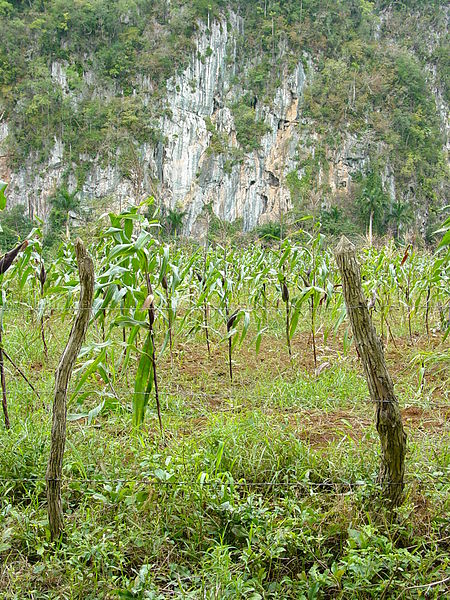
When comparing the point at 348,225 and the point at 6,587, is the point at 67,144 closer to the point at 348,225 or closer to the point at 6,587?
the point at 348,225

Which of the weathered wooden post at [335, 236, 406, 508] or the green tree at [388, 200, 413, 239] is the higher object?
the green tree at [388, 200, 413, 239]

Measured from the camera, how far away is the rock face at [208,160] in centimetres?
3353

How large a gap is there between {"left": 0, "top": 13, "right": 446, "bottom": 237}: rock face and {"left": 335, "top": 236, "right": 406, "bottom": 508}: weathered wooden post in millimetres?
31613

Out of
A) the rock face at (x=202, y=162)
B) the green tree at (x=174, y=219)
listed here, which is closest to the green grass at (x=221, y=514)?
the green tree at (x=174, y=219)

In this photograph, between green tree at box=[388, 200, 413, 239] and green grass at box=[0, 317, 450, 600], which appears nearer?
green grass at box=[0, 317, 450, 600]

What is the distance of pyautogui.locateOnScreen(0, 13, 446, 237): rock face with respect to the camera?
3353 centimetres

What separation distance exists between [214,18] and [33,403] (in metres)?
42.9

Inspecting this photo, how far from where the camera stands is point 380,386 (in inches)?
64.9

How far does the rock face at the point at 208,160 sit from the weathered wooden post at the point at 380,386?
3161 centimetres

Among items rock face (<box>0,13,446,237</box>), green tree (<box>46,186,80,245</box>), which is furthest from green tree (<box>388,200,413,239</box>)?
green tree (<box>46,186,80,245</box>)

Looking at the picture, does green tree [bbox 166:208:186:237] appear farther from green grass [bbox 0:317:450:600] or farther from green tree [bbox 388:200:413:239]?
green grass [bbox 0:317:450:600]

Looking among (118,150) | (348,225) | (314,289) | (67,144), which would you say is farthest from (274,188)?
(314,289)

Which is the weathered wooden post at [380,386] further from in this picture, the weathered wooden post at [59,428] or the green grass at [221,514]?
the weathered wooden post at [59,428]

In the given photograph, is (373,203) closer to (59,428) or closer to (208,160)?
(208,160)
